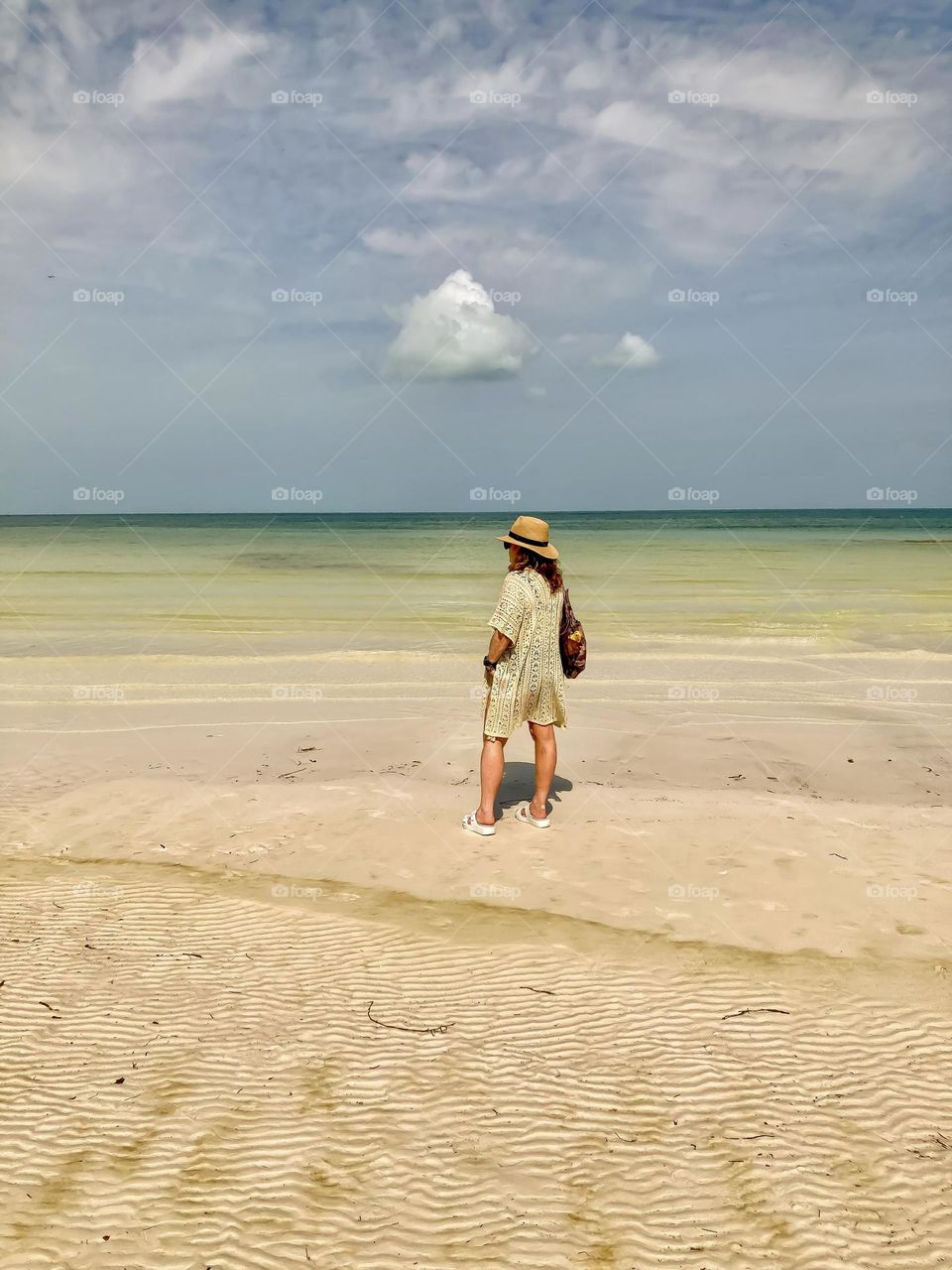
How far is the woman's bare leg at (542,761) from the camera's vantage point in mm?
5816

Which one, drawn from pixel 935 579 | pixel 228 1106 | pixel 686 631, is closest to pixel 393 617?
pixel 686 631

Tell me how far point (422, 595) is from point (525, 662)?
18729mm

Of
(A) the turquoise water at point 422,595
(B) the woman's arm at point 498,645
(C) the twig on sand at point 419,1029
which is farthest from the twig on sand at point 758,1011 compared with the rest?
(A) the turquoise water at point 422,595

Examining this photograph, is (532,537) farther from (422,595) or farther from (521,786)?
(422,595)

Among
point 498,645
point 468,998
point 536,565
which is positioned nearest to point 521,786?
point 498,645

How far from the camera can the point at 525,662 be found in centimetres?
564

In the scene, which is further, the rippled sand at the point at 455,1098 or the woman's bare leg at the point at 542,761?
the woman's bare leg at the point at 542,761

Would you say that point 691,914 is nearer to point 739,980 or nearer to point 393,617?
point 739,980

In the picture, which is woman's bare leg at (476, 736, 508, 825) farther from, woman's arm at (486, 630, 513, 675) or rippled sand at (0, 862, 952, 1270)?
rippled sand at (0, 862, 952, 1270)

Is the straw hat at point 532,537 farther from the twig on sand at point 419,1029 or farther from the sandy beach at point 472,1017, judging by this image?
the twig on sand at point 419,1029

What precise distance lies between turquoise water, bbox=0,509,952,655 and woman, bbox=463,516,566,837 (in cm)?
Answer: 934

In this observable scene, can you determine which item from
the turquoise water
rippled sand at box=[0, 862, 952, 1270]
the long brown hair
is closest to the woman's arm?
the long brown hair

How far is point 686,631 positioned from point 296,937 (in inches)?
542

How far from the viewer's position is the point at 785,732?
338 inches
